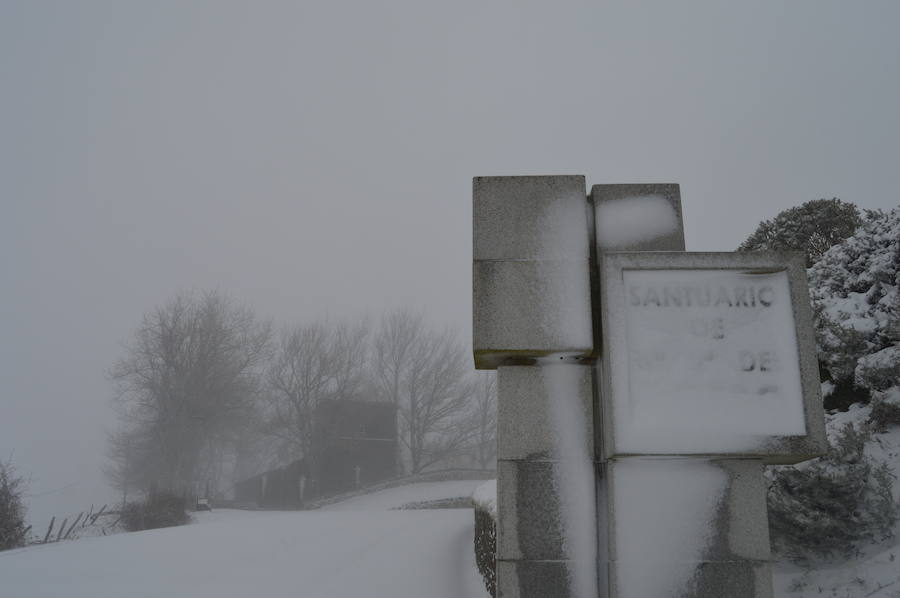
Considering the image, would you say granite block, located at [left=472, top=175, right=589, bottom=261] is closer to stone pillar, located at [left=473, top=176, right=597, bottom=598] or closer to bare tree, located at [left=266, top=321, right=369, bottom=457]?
stone pillar, located at [left=473, top=176, right=597, bottom=598]

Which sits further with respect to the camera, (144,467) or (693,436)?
(144,467)

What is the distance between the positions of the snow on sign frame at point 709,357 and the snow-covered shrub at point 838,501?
198cm

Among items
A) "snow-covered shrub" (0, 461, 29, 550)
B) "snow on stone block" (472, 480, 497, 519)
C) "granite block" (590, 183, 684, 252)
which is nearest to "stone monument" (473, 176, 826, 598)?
"granite block" (590, 183, 684, 252)

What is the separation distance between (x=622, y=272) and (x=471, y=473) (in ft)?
99.7

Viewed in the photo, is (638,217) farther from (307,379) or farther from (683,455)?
(307,379)

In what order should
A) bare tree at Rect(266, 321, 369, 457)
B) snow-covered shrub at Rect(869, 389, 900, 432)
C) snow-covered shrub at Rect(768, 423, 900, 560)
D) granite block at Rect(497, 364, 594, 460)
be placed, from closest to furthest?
granite block at Rect(497, 364, 594, 460) → snow-covered shrub at Rect(768, 423, 900, 560) → snow-covered shrub at Rect(869, 389, 900, 432) → bare tree at Rect(266, 321, 369, 457)

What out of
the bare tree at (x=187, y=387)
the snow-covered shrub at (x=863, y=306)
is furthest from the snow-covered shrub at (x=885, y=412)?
the bare tree at (x=187, y=387)

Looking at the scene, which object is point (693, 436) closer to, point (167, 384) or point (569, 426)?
point (569, 426)

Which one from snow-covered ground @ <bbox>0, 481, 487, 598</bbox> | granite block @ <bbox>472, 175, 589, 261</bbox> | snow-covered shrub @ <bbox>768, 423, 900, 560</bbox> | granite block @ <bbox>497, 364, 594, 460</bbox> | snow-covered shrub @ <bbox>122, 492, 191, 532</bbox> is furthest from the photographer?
snow-covered shrub @ <bbox>122, 492, 191, 532</bbox>

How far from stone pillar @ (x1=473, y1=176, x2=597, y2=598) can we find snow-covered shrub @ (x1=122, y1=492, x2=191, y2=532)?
733 inches

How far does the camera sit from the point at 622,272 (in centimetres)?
357

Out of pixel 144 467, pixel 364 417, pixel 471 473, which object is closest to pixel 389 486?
pixel 471 473

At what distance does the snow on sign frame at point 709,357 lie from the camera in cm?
333

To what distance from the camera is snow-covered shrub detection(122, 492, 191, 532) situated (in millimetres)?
19031
